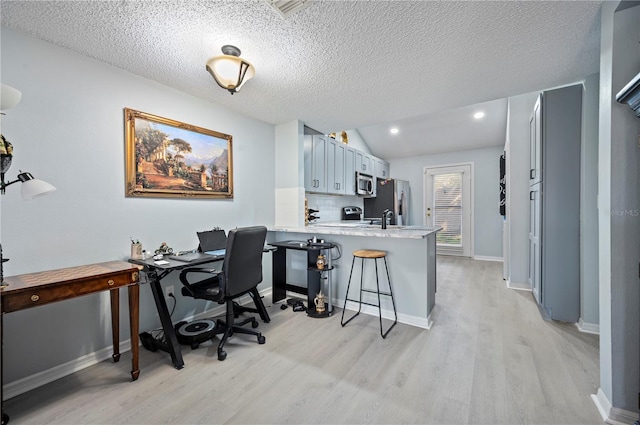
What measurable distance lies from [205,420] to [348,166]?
166 inches

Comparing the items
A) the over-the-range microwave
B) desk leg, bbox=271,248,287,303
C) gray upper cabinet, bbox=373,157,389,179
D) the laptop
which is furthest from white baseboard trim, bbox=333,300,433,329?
gray upper cabinet, bbox=373,157,389,179

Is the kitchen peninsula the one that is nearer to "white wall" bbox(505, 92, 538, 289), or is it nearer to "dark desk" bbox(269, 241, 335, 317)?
"dark desk" bbox(269, 241, 335, 317)

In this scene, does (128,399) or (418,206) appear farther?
(418,206)

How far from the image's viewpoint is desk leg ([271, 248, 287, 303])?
3.38 metres

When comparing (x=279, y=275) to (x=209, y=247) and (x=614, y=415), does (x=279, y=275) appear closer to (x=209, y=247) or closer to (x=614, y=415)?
(x=209, y=247)

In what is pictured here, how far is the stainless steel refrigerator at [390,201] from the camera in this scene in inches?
228

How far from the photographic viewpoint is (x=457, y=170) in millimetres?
6047

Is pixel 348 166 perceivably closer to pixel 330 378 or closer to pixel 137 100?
pixel 137 100

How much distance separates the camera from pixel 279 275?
344 centimetres

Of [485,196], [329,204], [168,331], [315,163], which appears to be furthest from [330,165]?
[485,196]

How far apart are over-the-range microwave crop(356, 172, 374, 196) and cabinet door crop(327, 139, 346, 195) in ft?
1.87

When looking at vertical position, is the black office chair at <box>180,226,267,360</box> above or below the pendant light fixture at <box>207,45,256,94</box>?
below

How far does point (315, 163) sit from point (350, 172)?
47.2 inches

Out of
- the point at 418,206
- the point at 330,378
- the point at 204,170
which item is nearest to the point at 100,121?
the point at 204,170
